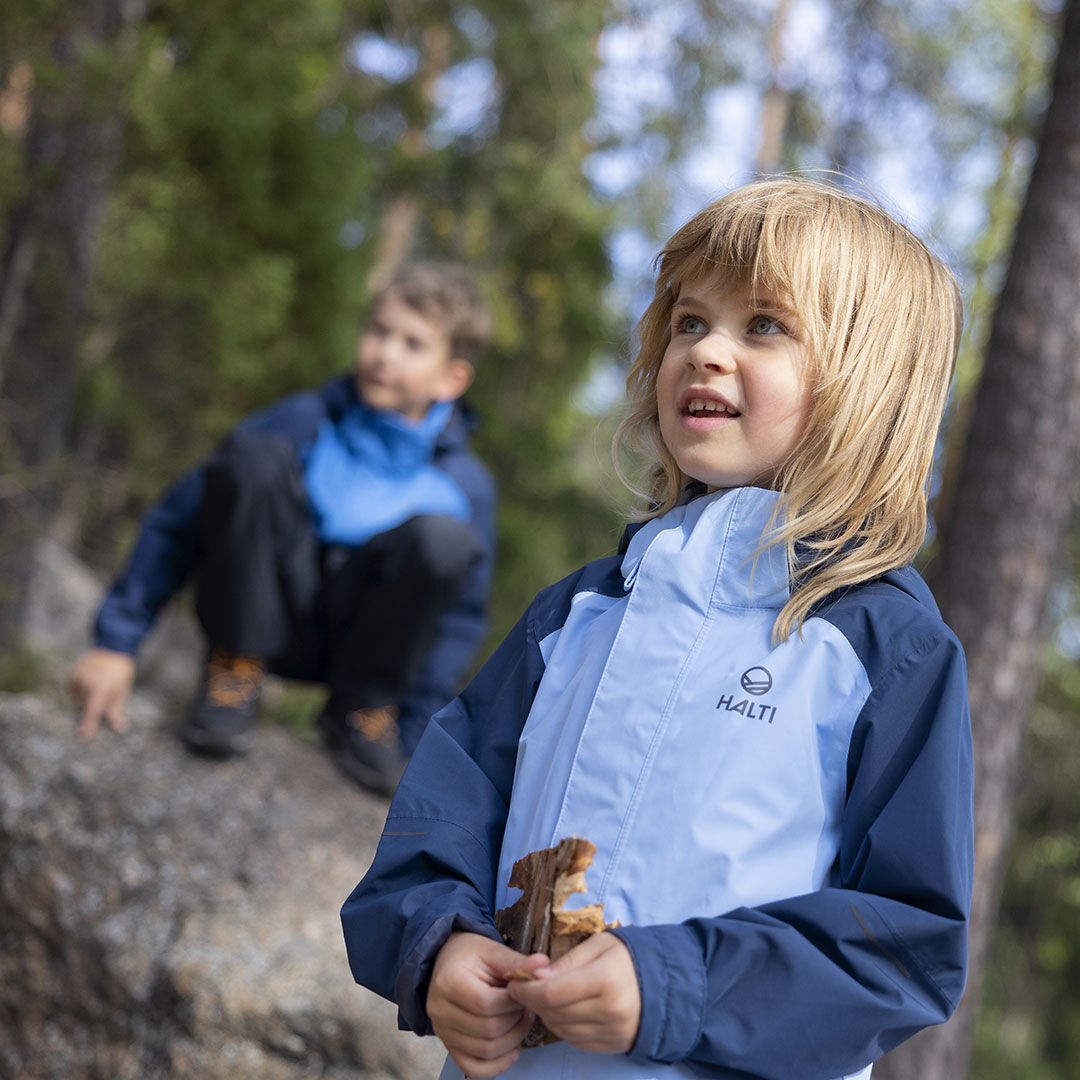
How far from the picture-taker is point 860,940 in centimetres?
115

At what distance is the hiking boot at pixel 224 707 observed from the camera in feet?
10.1

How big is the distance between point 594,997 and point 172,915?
1930 mm

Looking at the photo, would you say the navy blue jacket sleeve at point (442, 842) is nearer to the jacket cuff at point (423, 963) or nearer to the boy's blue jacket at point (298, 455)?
the jacket cuff at point (423, 963)

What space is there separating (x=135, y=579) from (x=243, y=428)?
0.50 metres

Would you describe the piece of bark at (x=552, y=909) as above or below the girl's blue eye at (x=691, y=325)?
below

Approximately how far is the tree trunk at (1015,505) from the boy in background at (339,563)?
1.56 meters

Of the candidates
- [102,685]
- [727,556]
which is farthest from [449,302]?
[727,556]

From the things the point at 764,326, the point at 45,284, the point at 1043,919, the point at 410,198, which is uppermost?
the point at 410,198

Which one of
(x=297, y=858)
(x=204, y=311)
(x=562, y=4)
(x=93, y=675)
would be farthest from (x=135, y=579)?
(x=562, y=4)

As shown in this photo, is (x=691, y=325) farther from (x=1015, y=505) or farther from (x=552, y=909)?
(x=1015, y=505)

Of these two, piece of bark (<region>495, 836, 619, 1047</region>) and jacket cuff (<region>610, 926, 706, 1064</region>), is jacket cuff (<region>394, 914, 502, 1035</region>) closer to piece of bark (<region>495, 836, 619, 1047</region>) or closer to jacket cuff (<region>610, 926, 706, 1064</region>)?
piece of bark (<region>495, 836, 619, 1047</region>)

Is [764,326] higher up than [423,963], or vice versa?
[764,326]

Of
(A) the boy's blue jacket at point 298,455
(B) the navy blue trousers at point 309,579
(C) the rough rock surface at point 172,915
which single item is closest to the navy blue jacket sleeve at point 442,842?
(C) the rough rock surface at point 172,915

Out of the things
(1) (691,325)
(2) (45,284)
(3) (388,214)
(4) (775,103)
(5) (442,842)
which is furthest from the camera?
(4) (775,103)
